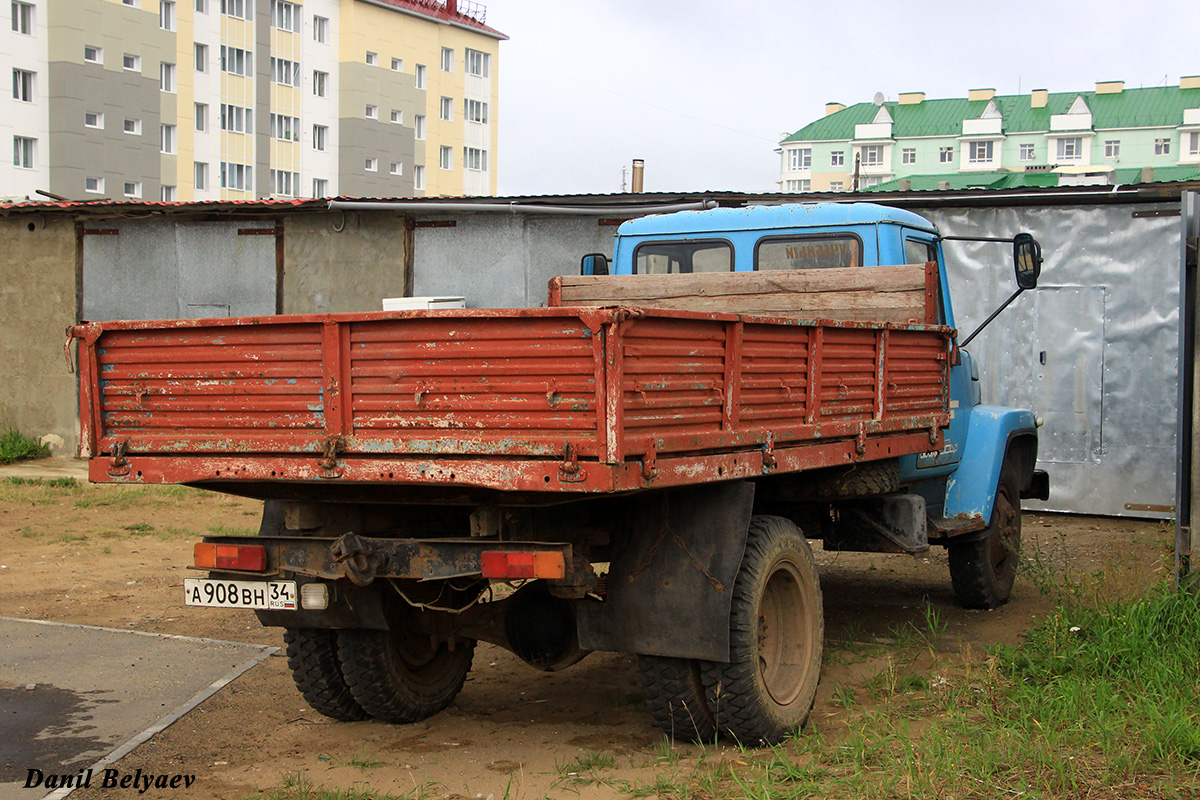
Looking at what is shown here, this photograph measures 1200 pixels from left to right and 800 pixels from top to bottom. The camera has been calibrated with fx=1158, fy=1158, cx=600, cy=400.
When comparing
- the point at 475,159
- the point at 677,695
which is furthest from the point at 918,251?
the point at 475,159

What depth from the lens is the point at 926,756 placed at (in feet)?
13.5

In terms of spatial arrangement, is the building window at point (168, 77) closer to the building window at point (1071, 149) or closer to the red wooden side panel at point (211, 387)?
the red wooden side panel at point (211, 387)

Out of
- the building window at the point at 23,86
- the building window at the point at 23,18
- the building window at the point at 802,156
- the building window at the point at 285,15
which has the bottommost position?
the building window at the point at 23,86

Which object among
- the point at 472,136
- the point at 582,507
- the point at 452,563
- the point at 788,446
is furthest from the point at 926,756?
the point at 472,136

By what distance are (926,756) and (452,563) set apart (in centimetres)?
181

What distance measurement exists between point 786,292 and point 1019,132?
287 ft

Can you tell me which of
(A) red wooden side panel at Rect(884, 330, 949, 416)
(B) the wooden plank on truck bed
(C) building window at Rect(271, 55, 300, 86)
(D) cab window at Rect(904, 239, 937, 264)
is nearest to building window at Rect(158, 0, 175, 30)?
(C) building window at Rect(271, 55, 300, 86)

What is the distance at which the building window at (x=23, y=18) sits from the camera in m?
41.7

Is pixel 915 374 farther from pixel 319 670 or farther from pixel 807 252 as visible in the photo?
pixel 319 670

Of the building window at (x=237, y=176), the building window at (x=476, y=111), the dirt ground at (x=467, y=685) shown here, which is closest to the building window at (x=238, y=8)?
the building window at (x=237, y=176)

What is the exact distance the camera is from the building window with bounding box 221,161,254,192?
50.4 metres

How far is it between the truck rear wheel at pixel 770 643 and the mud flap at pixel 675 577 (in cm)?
16

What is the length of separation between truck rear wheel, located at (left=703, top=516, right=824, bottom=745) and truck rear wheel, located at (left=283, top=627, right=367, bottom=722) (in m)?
1.60

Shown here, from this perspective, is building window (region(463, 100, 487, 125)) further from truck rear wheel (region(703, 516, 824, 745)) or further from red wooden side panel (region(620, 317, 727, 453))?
red wooden side panel (region(620, 317, 727, 453))
